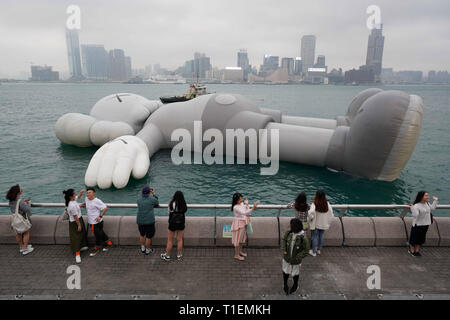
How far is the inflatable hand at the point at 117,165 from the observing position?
13719 mm

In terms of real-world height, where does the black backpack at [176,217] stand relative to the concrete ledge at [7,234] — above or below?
above

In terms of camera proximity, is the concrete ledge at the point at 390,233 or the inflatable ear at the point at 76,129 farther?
the inflatable ear at the point at 76,129

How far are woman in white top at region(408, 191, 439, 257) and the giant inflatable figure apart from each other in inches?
298

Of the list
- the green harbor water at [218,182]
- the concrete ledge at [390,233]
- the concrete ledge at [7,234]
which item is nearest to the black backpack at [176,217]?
the concrete ledge at [7,234]

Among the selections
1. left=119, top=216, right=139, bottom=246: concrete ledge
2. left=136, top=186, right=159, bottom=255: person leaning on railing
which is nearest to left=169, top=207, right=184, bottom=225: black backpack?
left=136, top=186, right=159, bottom=255: person leaning on railing

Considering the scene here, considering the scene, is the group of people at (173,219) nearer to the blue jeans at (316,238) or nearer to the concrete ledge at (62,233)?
the blue jeans at (316,238)

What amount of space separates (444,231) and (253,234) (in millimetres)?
4198

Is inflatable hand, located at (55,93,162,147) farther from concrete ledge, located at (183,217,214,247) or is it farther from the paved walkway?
the paved walkway

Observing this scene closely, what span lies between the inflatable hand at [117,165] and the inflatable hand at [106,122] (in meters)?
4.28

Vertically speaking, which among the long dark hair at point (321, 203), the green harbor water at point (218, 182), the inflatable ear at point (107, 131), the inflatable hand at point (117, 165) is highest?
the long dark hair at point (321, 203)

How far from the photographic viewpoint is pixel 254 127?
17.2 m

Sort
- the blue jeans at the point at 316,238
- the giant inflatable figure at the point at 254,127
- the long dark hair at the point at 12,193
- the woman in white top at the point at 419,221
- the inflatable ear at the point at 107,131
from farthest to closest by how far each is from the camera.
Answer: the inflatable ear at the point at 107,131 → the giant inflatable figure at the point at 254,127 → the blue jeans at the point at 316,238 → the woman in white top at the point at 419,221 → the long dark hair at the point at 12,193

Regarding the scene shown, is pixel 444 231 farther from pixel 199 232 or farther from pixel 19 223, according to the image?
pixel 19 223

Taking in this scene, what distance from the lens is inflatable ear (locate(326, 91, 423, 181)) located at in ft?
43.0
